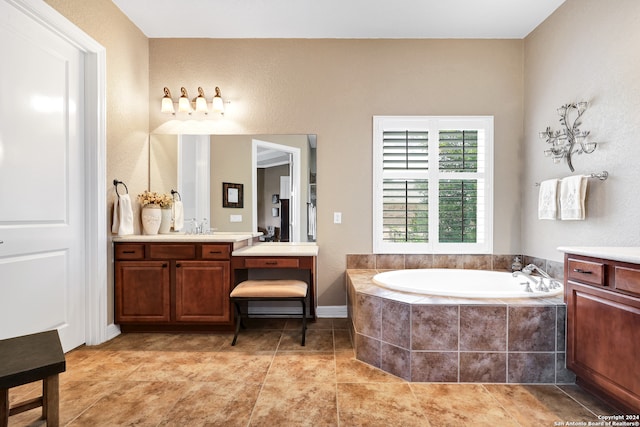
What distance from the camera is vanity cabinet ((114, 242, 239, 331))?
2809 millimetres

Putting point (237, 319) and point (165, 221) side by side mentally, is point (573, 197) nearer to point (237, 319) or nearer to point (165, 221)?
point (237, 319)

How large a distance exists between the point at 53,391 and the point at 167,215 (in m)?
1.86

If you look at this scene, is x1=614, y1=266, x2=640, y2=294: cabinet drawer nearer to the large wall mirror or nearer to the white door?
the large wall mirror

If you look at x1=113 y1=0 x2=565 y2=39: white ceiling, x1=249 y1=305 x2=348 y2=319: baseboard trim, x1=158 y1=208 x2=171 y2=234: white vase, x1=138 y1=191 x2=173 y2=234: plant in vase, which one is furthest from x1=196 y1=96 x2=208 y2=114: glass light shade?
x1=249 y1=305 x2=348 y2=319: baseboard trim

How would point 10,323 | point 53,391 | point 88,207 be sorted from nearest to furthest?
point 53,391 < point 10,323 < point 88,207

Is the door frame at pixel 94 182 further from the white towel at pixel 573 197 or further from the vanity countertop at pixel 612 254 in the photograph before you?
the white towel at pixel 573 197

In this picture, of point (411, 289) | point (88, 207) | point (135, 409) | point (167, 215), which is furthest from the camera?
point (167, 215)

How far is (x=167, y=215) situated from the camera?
10.4 feet

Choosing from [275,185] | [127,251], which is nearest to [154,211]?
[127,251]

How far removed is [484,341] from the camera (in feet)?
6.77

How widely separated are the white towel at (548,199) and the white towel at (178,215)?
10.5ft

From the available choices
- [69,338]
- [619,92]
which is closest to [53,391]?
[69,338]

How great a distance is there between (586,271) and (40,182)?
3334 mm

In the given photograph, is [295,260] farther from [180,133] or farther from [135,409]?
[180,133]
